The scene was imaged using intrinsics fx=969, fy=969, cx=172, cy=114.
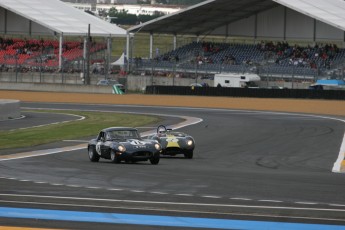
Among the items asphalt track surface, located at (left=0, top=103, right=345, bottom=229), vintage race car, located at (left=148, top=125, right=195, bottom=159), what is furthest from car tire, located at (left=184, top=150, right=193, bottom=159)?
asphalt track surface, located at (left=0, top=103, right=345, bottom=229)

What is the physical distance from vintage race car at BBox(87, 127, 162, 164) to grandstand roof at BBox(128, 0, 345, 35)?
45.8 metres

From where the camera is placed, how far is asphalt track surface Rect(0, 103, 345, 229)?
13867mm

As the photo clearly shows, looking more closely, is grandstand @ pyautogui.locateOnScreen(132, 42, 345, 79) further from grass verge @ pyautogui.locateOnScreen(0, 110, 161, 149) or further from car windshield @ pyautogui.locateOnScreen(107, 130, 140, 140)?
car windshield @ pyautogui.locateOnScreen(107, 130, 140, 140)

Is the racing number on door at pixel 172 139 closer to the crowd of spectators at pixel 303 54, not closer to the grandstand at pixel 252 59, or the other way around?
the grandstand at pixel 252 59

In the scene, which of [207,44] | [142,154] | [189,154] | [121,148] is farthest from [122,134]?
[207,44]

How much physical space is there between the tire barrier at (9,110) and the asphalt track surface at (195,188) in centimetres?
1351

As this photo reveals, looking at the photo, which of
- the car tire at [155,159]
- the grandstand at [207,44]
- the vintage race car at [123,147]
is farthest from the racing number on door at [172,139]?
the grandstand at [207,44]

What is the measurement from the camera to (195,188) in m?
17.8

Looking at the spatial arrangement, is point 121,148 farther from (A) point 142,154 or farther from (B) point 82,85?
(B) point 82,85

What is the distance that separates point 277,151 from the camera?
2861 centimetres

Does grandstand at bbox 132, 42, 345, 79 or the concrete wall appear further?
grandstand at bbox 132, 42, 345, 79

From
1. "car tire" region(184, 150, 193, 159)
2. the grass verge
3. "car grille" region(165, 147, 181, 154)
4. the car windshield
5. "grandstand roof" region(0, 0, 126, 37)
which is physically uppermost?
"grandstand roof" region(0, 0, 126, 37)

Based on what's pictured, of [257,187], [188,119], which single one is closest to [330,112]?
[188,119]

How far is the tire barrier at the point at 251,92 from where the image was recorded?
57.1 meters
